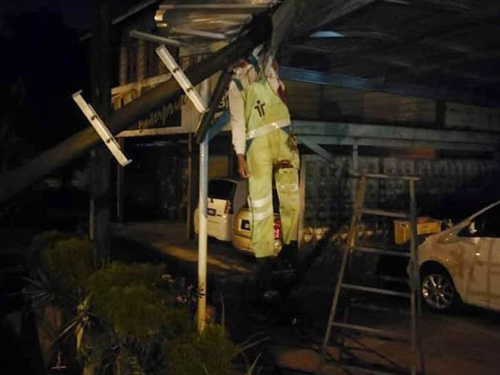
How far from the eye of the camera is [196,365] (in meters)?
4.06

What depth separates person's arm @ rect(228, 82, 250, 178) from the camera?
4.88m

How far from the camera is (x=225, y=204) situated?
1162cm

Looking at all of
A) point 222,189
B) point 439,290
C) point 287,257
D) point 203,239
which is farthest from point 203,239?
point 222,189

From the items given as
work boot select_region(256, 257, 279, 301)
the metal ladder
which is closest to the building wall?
work boot select_region(256, 257, 279, 301)

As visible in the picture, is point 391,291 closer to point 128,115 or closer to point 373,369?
point 373,369

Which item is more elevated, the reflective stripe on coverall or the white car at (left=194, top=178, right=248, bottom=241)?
the reflective stripe on coverall

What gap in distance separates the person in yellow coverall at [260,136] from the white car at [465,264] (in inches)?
140

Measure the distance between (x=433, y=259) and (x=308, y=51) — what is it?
3.32 meters

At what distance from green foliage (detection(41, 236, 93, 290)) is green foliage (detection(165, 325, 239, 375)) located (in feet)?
5.11

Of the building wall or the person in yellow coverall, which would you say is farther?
the building wall

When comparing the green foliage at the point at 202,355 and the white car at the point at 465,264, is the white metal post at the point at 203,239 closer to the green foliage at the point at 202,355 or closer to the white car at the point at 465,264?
the green foliage at the point at 202,355

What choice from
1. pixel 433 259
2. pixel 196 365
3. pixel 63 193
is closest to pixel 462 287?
pixel 433 259

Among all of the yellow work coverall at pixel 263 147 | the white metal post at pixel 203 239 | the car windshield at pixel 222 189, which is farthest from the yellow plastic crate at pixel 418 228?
the white metal post at pixel 203 239

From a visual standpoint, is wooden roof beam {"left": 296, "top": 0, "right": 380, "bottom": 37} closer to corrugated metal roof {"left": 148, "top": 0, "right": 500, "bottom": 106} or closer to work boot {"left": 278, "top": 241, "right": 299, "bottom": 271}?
corrugated metal roof {"left": 148, "top": 0, "right": 500, "bottom": 106}
